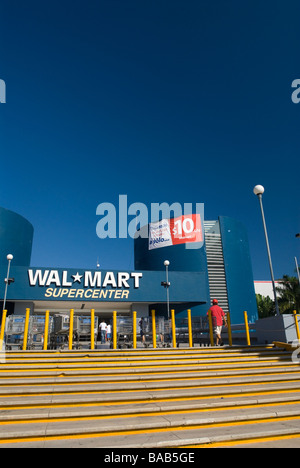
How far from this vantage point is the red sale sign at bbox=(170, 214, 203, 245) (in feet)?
125

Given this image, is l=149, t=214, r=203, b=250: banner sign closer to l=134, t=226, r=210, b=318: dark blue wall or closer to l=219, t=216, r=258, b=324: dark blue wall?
l=134, t=226, r=210, b=318: dark blue wall

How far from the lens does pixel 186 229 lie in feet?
126

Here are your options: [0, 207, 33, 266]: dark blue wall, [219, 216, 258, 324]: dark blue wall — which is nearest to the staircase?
[219, 216, 258, 324]: dark blue wall

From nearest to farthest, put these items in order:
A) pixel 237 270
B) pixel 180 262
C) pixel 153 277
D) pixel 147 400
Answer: pixel 147 400, pixel 153 277, pixel 180 262, pixel 237 270

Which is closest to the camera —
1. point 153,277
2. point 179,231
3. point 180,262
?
point 153,277

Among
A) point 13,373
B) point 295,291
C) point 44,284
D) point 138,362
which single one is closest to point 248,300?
point 295,291

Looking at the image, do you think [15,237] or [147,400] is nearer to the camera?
[147,400]

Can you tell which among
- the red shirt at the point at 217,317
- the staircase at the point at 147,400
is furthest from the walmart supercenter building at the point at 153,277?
the staircase at the point at 147,400

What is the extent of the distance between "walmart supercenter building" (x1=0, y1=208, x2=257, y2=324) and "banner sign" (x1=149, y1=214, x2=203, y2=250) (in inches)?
4.6

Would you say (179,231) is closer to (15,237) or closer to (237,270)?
(237,270)

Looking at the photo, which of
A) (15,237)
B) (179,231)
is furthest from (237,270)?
(15,237)

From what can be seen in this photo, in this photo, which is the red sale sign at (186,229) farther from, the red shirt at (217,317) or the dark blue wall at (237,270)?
the red shirt at (217,317)

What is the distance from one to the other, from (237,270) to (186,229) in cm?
766

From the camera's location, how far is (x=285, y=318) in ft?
37.3
